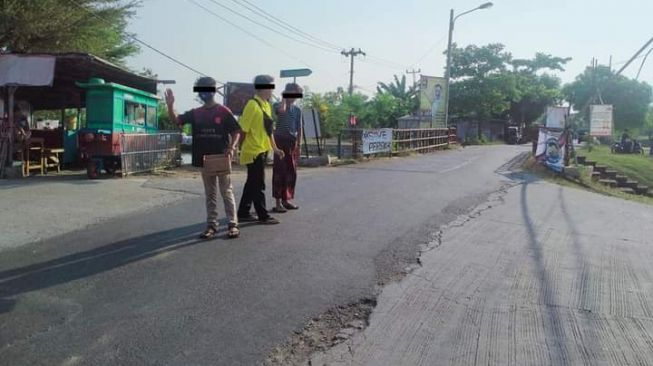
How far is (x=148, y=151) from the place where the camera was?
13.9 m

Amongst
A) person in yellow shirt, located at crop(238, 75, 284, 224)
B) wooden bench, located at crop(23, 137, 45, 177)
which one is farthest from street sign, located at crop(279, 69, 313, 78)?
person in yellow shirt, located at crop(238, 75, 284, 224)

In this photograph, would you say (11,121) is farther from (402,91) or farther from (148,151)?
(402,91)

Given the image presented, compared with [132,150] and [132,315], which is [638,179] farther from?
[132,315]

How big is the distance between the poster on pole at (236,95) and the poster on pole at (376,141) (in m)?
4.33

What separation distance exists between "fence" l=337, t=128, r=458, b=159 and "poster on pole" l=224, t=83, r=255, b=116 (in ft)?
11.8

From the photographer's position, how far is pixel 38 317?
13.6 feet

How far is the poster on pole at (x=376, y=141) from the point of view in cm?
2000

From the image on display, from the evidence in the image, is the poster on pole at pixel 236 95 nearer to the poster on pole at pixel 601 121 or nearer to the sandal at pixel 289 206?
the sandal at pixel 289 206

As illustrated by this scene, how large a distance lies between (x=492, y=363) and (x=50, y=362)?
2.70 meters

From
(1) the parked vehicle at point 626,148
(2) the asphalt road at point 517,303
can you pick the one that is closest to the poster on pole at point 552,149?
(2) the asphalt road at point 517,303

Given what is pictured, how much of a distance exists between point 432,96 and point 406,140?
998 centimetres

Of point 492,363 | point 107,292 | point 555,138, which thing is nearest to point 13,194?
point 107,292

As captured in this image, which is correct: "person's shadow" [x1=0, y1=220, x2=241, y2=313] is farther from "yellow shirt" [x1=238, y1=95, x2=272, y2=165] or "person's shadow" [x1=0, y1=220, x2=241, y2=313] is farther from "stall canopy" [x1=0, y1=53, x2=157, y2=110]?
"stall canopy" [x1=0, y1=53, x2=157, y2=110]

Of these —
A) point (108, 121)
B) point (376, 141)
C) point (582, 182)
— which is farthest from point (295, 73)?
point (582, 182)
